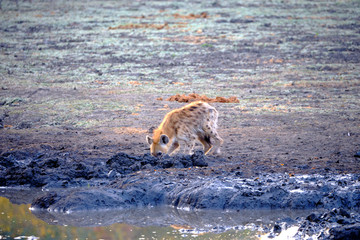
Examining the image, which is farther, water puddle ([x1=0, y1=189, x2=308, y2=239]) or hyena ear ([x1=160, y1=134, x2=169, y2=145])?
hyena ear ([x1=160, y1=134, x2=169, y2=145])

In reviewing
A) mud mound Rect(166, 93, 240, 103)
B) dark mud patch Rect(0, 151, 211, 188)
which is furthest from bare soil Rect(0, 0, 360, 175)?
dark mud patch Rect(0, 151, 211, 188)

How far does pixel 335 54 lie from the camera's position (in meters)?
18.1

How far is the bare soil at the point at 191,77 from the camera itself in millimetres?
9852

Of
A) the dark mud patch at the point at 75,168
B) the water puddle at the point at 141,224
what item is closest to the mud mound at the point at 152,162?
the dark mud patch at the point at 75,168

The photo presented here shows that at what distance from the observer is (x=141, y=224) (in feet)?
21.8

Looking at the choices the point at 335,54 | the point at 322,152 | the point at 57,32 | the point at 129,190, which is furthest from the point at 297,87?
the point at 57,32

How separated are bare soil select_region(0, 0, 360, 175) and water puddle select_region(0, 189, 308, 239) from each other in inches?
53.9

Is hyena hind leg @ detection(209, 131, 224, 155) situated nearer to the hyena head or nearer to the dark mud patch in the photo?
the dark mud patch

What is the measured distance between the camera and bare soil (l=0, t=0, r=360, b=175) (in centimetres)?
985

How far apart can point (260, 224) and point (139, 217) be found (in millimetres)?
1465

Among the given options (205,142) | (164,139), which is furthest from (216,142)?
(164,139)

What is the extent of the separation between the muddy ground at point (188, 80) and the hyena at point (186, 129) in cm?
49

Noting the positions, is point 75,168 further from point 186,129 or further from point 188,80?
point 188,80

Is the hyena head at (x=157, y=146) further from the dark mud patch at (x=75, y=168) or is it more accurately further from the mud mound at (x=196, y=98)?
the mud mound at (x=196, y=98)
